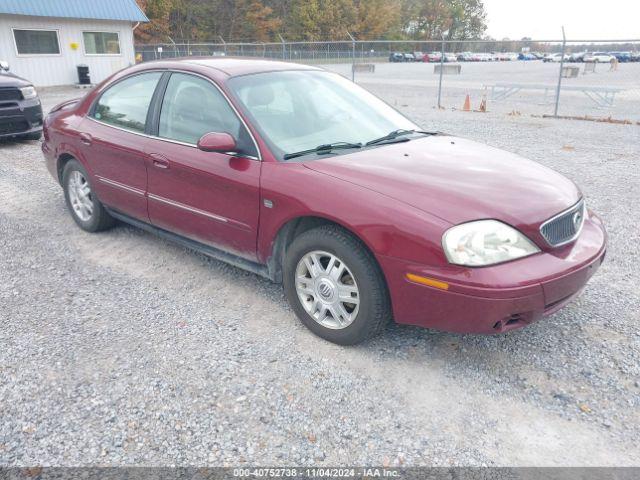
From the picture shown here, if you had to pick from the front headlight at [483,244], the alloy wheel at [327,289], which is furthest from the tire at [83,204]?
the front headlight at [483,244]

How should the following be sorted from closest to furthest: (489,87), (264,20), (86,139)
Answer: (86,139) < (489,87) < (264,20)

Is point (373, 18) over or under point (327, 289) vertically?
over

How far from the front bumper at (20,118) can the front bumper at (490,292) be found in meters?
8.46

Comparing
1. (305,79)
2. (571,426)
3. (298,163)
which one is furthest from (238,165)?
(571,426)

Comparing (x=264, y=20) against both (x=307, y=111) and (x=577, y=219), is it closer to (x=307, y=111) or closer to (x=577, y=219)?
(x=307, y=111)

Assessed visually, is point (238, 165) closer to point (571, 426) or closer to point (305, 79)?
point (305, 79)

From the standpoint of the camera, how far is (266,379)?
289cm

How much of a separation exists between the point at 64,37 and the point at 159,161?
20.2 m

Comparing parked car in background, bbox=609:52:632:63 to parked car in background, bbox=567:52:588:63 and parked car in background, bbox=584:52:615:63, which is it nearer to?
parked car in background, bbox=584:52:615:63

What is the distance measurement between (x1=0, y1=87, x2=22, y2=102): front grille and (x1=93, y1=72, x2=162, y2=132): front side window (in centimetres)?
512

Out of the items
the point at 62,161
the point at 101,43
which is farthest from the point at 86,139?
the point at 101,43

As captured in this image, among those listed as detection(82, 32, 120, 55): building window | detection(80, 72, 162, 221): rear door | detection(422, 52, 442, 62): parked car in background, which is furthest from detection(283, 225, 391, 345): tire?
detection(422, 52, 442, 62): parked car in background

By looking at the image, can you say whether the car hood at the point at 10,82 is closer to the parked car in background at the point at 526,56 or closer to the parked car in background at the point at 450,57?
the parked car in background at the point at 450,57

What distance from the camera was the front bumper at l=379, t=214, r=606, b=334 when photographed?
102 inches
